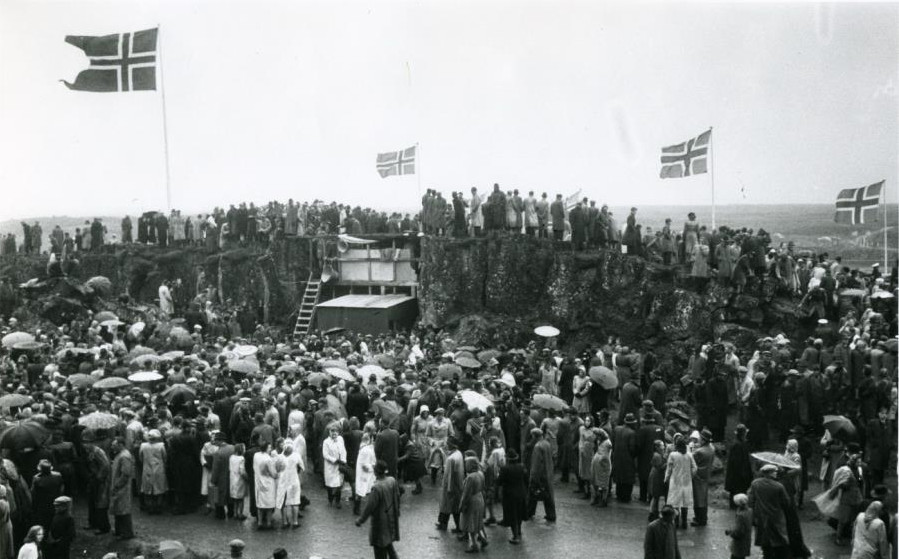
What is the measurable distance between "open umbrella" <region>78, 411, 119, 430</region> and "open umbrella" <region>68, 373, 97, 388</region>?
14.8ft

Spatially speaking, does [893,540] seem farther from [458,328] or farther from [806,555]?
[458,328]

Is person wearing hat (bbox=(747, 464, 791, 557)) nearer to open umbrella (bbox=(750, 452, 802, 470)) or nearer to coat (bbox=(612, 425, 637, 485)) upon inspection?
open umbrella (bbox=(750, 452, 802, 470))

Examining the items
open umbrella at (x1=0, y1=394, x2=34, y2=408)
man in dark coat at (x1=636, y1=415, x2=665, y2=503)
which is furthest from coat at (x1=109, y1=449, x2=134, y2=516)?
man in dark coat at (x1=636, y1=415, x2=665, y2=503)

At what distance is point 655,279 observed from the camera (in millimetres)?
26984

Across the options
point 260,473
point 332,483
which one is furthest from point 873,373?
point 260,473

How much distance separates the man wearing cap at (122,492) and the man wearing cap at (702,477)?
954 centimetres

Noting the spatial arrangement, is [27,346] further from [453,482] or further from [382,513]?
[382,513]

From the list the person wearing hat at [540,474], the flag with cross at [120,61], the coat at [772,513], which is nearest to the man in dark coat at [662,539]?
the coat at [772,513]

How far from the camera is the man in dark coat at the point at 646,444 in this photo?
51.2 feet

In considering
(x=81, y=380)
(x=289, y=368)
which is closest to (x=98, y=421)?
(x=81, y=380)

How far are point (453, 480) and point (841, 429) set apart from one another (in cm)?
713

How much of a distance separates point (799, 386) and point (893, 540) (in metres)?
7.00

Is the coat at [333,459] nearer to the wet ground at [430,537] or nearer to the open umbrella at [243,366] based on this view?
the wet ground at [430,537]

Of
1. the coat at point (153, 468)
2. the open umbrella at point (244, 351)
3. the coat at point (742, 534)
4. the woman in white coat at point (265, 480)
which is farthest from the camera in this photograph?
the open umbrella at point (244, 351)
